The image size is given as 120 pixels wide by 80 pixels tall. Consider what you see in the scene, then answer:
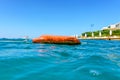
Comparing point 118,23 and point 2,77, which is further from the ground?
point 118,23

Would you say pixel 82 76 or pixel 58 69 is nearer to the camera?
pixel 82 76

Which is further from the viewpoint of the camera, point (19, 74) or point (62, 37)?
point (62, 37)

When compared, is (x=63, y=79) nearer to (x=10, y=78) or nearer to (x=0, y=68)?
(x=10, y=78)

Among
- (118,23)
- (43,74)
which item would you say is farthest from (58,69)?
(118,23)

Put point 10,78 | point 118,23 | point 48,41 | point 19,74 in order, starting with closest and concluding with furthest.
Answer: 1. point 10,78
2. point 19,74
3. point 48,41
4. point 118,23

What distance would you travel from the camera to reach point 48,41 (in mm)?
17656

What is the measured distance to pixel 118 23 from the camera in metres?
132

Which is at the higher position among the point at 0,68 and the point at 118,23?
the point at 118,23

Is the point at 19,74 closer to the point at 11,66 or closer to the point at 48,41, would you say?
the point at 11,66

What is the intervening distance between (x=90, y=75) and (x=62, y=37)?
13668mm

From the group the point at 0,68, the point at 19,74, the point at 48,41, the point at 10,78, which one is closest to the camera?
the point at 10,78

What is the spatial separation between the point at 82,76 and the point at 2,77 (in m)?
1.71

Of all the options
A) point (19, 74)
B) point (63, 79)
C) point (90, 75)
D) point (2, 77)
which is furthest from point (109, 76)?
point (2, 77)

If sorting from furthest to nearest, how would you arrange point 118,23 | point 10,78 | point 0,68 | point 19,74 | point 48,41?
point 118,23 < point 48,41 < point 0,68 < point 19,74 < point 10,78
